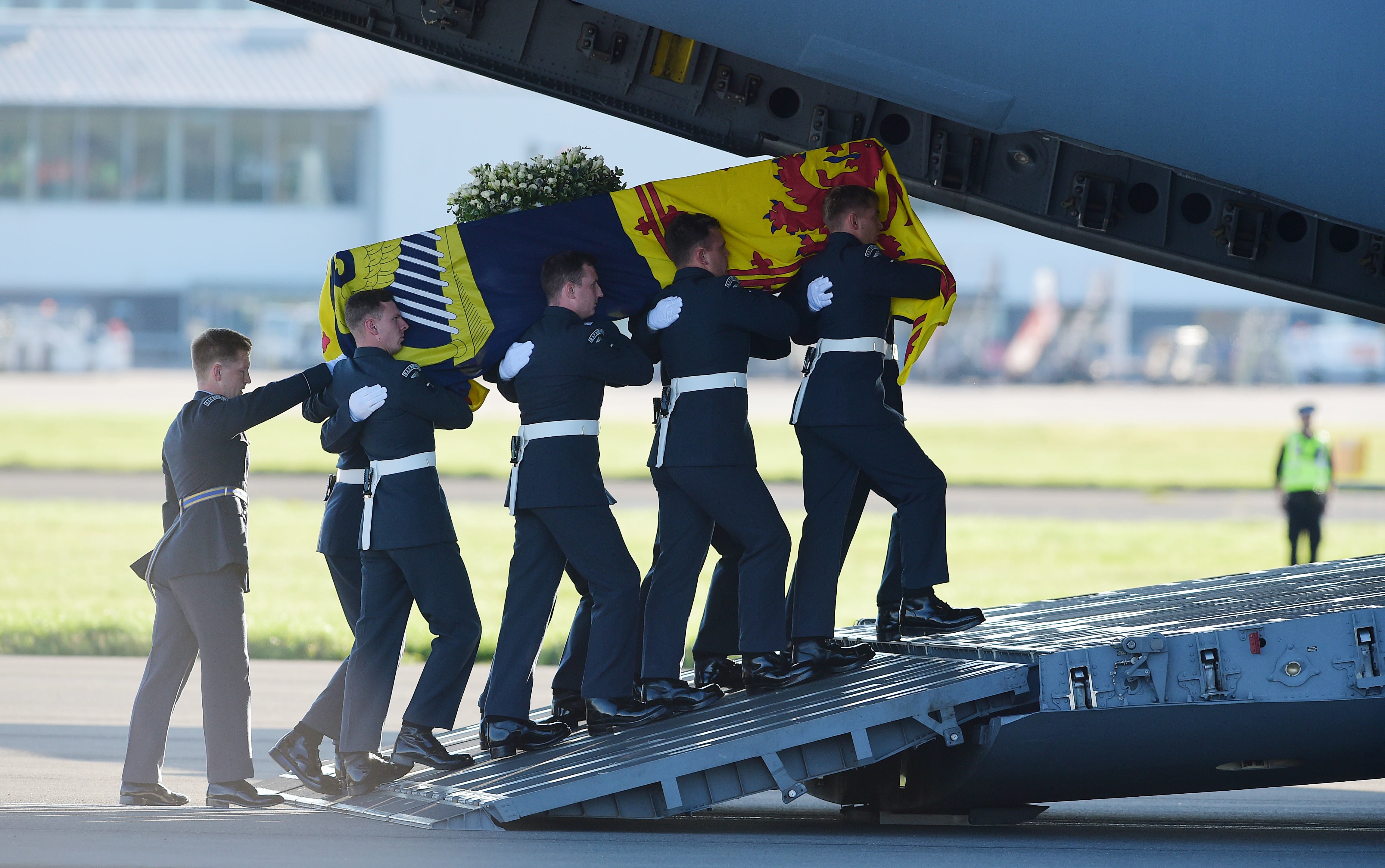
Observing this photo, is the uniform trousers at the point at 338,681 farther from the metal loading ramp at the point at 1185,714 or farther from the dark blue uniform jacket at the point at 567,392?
the metal loading ramp at the point at 1185,714

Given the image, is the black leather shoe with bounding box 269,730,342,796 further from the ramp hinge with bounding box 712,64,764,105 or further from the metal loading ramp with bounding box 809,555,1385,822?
the ramp hinge with bounding box 712,64,764,105

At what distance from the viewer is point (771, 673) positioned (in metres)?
5.57

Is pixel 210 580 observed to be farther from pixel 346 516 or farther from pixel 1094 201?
pixel 1094 201

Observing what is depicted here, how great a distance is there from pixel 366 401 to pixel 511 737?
139 centimetres

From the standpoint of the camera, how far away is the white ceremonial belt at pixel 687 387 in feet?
18.1

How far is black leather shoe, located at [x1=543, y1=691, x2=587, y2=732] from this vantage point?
5777mm

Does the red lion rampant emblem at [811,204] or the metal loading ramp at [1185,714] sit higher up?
the red lion rampant emblem at [811,204]

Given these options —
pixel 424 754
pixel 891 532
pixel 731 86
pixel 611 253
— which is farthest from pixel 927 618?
pixel 731 86

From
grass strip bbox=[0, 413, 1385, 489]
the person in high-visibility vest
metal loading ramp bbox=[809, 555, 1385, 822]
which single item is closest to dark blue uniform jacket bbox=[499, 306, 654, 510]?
metal loading ramp bbox=[809, 555, 1385, 822]

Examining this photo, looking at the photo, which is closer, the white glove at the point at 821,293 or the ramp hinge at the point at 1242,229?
the white glove at the point at 821,293

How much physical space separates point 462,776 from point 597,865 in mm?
970

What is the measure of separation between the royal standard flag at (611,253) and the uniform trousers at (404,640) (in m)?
0.81

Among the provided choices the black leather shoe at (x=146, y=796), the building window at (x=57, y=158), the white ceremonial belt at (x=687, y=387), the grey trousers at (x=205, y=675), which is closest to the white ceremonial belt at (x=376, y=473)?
the grey trousers at (x=205, y=675)

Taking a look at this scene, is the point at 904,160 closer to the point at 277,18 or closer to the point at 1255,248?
the point at 1255,248
